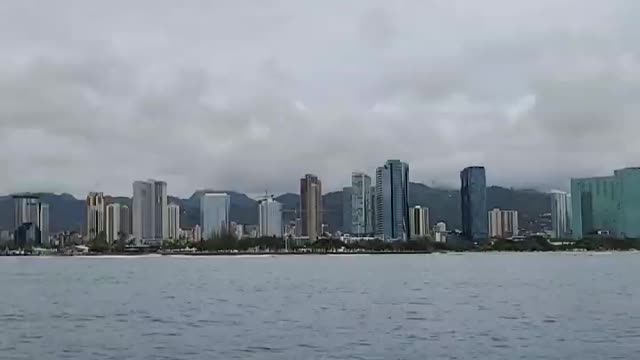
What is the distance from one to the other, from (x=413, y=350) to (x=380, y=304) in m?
27.7

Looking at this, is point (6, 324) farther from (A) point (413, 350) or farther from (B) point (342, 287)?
(B) point (342, 287)

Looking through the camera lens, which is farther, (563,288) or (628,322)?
(563,288)

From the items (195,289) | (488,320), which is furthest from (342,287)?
(488,320)

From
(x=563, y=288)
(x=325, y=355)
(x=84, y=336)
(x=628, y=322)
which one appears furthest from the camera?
(x=563, y=288)

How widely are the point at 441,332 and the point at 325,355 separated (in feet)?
34.5

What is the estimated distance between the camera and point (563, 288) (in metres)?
90.2

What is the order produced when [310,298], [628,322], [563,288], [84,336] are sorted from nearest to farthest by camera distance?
[84,336], [628,322], [310,298], [563,288]

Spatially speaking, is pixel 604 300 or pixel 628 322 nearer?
pixel 628 322

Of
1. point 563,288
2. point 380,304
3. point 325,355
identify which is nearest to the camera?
point 325,355

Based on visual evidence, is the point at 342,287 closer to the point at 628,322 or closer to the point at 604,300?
the point at 604,300

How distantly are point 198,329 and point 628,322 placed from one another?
2398 centimetres

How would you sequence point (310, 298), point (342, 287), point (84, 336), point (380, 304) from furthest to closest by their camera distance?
point (342, 287) → point (310, 298) → point (380, 304) → point (84, 336)

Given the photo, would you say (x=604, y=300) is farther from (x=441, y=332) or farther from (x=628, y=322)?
(x=441, y=332)

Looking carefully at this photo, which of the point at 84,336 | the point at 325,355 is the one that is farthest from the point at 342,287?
the point at 325,355
